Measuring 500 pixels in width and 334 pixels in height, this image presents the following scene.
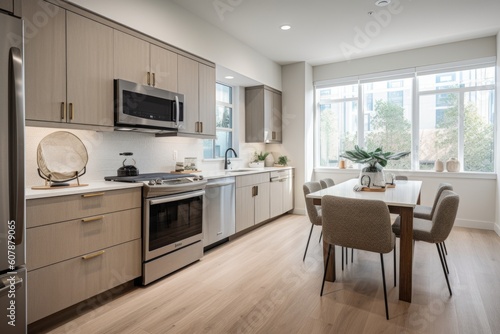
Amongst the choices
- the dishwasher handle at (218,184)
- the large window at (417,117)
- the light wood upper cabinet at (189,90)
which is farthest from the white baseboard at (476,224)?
the light wood upper cabinet at (189,90)

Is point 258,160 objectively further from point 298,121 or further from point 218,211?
point 218,211

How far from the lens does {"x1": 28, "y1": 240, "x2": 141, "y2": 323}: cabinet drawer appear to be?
1.83 m

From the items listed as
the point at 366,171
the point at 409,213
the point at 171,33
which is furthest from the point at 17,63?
the point at 366,171

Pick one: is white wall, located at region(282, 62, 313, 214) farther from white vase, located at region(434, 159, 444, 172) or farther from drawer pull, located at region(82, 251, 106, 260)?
drawer pull, located at region(82, 251, 106, 260)

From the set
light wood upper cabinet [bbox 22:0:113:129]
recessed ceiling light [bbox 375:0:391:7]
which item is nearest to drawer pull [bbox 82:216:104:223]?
light wood upper cabinet [bbox 22:0:113:129]

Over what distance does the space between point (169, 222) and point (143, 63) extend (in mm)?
1559

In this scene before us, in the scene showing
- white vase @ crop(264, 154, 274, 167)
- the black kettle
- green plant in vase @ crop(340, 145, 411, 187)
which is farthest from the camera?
white vase @ crop(264, 154, 274, 167)

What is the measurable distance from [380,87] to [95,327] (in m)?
5.27

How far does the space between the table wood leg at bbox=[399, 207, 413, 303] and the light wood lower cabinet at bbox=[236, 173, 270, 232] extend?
2.09m

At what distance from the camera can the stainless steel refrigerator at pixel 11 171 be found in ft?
4.68

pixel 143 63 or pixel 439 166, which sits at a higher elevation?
pixel 143 63

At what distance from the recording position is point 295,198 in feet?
18.1

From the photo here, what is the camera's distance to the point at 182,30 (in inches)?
129

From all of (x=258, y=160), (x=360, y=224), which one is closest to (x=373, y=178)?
(x=360, y=224)
